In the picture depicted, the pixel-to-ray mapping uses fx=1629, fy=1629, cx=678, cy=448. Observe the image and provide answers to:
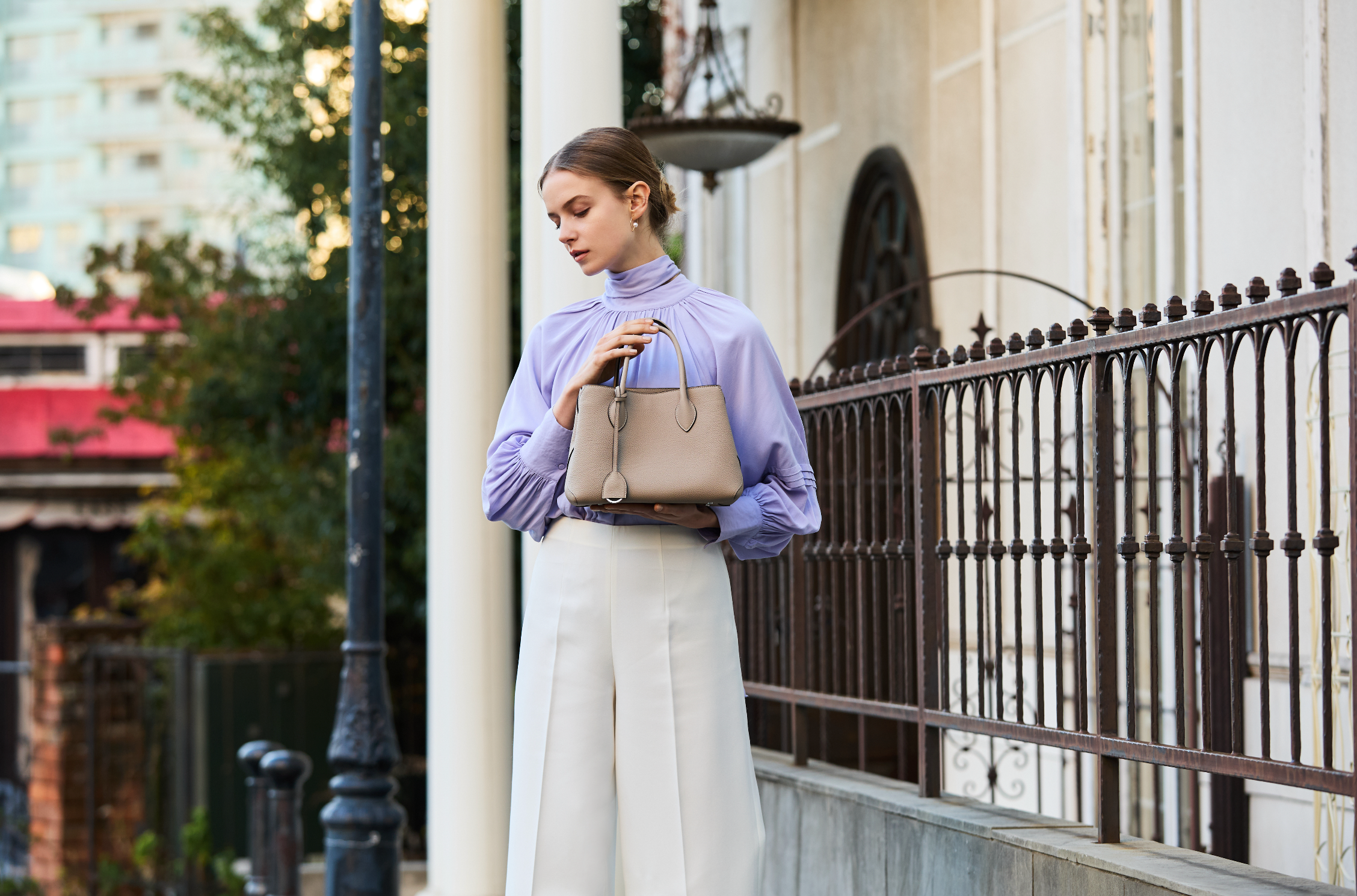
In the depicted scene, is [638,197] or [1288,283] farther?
[1288,283]

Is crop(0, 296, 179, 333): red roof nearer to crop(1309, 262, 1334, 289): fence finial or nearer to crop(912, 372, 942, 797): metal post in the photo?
crop(912, 372, 942, 797): metal post

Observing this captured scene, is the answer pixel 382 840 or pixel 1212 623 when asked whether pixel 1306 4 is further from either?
pixel 382 840

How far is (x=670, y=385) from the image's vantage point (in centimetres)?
279

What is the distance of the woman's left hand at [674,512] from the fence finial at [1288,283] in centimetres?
117

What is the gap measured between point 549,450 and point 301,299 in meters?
11.3

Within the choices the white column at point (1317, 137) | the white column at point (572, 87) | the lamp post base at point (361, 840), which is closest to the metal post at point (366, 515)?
the lamp post base at point (361, 840)

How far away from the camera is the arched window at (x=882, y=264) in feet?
29.4

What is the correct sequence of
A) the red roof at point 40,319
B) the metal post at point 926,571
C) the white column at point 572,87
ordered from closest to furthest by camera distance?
the metal post at point 926,571 < the white column at point 572,87 < the red roof at point 40,319

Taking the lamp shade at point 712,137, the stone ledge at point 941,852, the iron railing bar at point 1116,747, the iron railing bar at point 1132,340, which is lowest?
the stone ledge at point 941,852

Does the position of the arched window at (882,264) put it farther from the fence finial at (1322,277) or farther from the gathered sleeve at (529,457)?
the gathered sleeve at (529,457)

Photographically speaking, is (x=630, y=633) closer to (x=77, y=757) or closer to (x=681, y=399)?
(x=681, y=399)

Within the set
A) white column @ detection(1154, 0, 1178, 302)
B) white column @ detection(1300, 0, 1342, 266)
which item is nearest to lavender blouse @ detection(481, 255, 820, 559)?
white column @ detection(1300, 0, 1342, 266)

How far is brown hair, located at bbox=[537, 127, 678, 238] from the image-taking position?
2793 millimetres

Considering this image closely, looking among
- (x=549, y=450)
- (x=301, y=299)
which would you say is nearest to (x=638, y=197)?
(x=549, y=450)
